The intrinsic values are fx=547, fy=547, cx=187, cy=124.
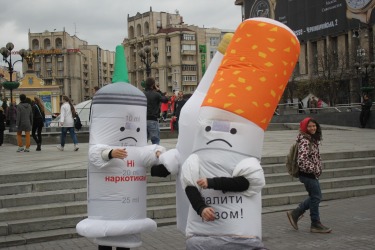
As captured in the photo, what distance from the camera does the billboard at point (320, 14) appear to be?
6150cm

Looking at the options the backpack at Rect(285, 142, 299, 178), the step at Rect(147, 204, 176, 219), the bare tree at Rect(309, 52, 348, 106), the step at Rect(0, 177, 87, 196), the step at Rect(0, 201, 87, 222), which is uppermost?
the bare tree at Rect(309, 52, 348, 106)

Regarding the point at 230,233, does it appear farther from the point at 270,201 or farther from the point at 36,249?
the point at 270,201

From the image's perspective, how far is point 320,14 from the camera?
67938 millimetres

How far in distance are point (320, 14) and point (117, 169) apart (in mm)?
66301

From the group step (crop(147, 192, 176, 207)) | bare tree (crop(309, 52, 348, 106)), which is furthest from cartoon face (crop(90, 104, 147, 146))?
bare tree (crop(309, 52, 348, 106))

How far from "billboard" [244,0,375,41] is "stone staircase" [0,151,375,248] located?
52304 mm

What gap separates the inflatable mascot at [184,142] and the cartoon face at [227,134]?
69 cm

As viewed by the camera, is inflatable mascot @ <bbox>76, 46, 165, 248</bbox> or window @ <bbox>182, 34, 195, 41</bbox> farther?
window @ <bbox>182, 34, 195, 41</bbox>

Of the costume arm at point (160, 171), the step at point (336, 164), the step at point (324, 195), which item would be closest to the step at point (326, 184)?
the step at point (324, 195)

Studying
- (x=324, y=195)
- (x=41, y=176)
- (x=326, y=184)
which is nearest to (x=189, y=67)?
(x=326, y=184)

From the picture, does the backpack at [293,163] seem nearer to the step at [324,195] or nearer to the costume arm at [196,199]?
the step at [324,195]

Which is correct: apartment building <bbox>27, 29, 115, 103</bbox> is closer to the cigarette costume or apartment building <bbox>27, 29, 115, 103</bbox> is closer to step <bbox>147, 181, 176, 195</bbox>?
step <bbox>147, 181, 176, 195</bbox>

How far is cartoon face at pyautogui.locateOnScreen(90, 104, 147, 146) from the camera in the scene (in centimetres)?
554

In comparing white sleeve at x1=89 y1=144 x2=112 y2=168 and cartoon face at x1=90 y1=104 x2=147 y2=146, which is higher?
cartoon face at x1=90 y1=104 x2=147 y2=146
